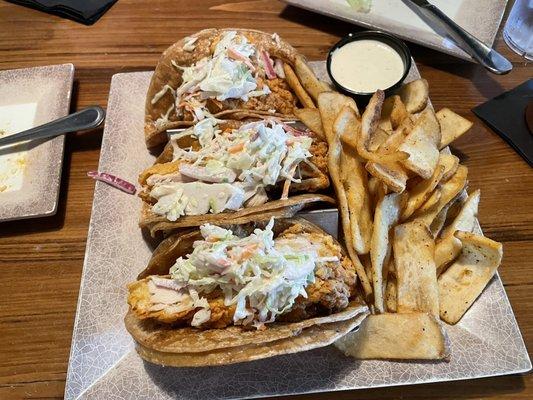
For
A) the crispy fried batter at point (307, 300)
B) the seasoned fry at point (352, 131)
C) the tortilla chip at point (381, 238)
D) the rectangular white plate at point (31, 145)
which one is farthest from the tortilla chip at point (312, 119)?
the rectangular white plate at point (31, 145)

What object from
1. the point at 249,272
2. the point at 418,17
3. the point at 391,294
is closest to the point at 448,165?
the point at 391,294

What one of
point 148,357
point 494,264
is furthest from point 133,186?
point 494,264

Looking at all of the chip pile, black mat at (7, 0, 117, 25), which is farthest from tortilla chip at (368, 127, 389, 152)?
black mat at (7, 0, 117, 25)

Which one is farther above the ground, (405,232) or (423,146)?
(423,146)

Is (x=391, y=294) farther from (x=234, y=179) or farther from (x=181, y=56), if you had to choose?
(x=181, y=56)

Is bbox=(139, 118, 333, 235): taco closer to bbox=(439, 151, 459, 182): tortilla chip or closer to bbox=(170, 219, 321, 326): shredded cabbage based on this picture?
bbox=(170, 219, 321, 326): shredded cabbage

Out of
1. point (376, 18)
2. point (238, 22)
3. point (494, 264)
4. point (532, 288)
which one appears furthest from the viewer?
point (238, 22)

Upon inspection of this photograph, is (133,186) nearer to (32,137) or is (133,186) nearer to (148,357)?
(32,137)
